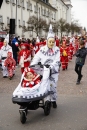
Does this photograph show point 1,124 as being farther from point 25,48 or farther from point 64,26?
point 64,26

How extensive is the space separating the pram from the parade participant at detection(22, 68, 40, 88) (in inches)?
3.7

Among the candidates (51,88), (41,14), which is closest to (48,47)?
(51,88)

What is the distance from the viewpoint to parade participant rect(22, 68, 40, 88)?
22.3 feet

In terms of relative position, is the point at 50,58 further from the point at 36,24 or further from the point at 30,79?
the point at 36,24

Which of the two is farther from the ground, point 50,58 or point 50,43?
point 50,43

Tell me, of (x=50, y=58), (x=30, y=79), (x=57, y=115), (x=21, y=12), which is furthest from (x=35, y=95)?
(x=21, y=12)

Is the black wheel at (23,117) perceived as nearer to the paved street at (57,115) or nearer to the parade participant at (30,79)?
the paved street at (57,115)

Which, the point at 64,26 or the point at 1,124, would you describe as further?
the point at 64,26

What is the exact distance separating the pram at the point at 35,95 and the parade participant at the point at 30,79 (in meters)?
0.09

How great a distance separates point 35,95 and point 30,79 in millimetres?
418

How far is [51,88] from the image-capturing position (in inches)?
298

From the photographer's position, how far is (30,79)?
22.5 feet

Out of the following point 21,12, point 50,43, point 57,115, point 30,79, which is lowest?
point 57,115

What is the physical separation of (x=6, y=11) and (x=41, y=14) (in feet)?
53.9
